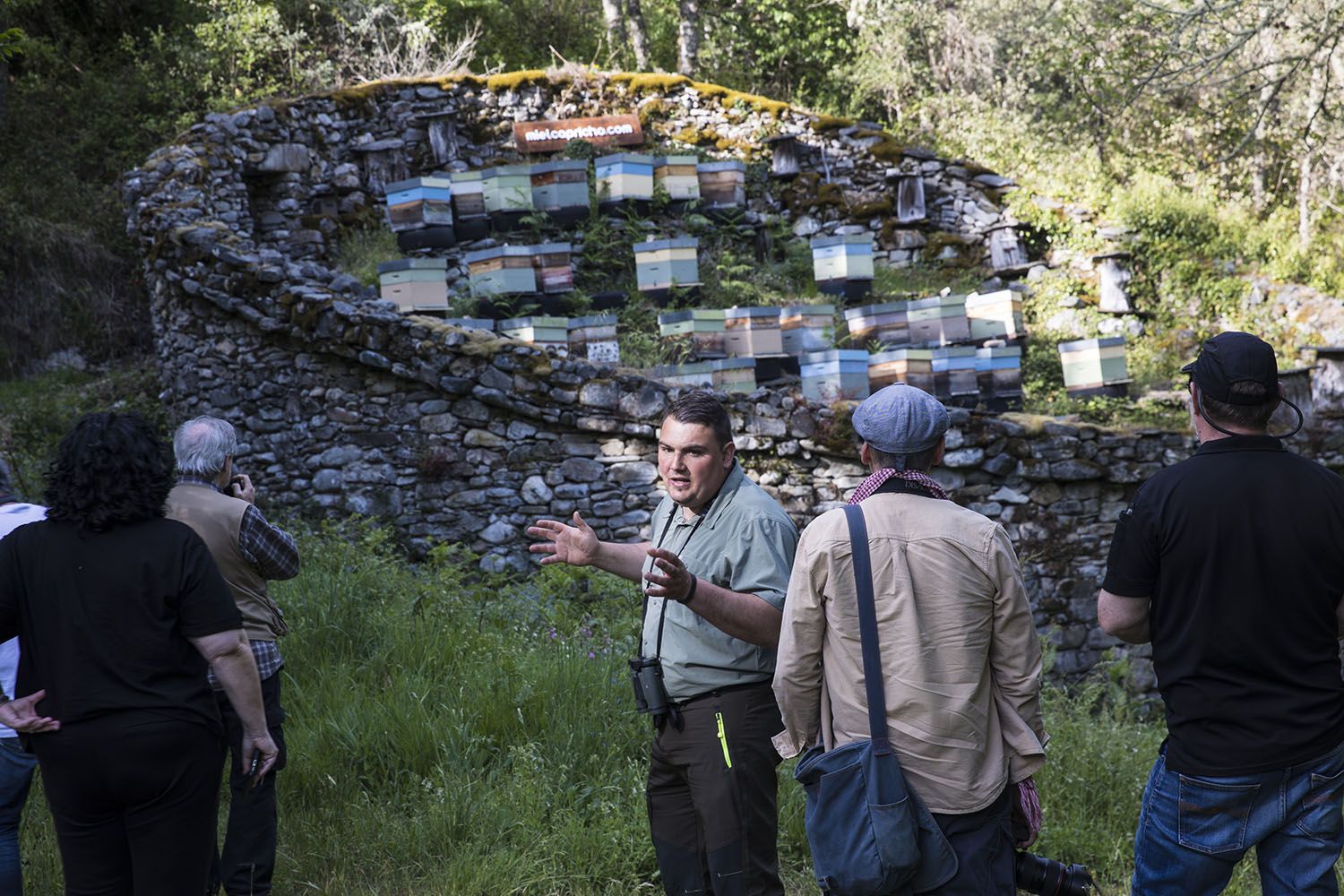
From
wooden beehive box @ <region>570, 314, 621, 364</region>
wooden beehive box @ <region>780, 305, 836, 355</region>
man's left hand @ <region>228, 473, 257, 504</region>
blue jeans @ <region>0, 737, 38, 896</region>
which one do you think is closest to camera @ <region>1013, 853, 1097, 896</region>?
man's left hand @ <region>228, 473, 257, 504</region>

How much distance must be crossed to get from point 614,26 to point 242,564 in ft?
54.7

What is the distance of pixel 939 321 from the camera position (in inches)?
420

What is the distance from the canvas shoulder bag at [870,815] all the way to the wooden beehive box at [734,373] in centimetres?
663

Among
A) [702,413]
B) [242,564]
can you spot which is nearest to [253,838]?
[242,564]

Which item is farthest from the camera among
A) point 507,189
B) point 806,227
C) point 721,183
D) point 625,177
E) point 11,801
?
point 806,227

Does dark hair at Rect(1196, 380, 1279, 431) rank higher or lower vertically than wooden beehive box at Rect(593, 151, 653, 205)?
higher

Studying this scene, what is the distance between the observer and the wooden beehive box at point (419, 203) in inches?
453

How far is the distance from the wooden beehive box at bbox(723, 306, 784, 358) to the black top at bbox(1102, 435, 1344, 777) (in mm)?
7055

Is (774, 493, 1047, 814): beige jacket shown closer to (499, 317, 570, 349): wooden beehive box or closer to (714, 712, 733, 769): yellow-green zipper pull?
(714, 712, 733, 769): yellow-green zipper pull

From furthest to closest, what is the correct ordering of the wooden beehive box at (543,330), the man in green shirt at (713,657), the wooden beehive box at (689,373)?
the wooden beehive box at (543,330) → the wooden beehive box at (689,373) → the man in green shirt at (713,657)

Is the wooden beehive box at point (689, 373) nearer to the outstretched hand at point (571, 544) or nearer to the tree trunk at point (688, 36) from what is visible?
the outstretched hand at point (571, 544)

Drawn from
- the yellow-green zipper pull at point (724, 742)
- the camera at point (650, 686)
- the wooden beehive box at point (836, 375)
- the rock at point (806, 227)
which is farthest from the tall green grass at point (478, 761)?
the rock at point (806, 227)

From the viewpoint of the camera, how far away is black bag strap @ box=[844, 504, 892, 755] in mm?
2545

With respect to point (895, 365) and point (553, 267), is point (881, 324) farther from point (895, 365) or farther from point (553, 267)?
point (553, 267)
